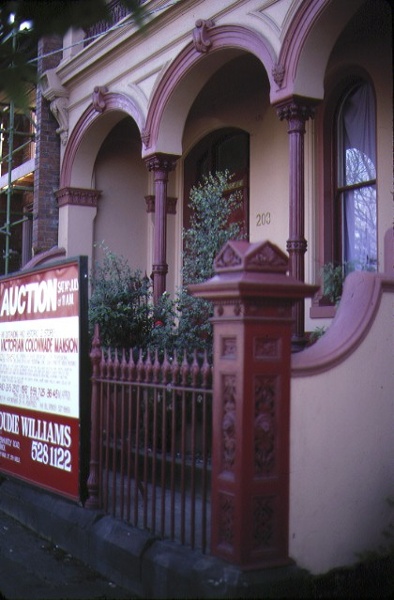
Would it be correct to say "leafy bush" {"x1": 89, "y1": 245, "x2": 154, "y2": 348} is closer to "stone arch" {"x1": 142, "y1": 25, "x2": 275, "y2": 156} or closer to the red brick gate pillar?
"stone arch" {"x1": 142, "y1": 25, "x2": 275, "y2": 156}

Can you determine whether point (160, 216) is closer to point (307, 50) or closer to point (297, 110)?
point (297, 110)

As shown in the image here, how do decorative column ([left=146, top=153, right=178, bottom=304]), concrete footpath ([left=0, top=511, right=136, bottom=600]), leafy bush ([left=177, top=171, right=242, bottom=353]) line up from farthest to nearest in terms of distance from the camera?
decorative column ([left=146, top=153, right=178, bottom=304])
leafy bush ([left=177, top=171, right=242, bottom=353])
concrete footpath ([left=0, top=511, right=136, bottom=600])

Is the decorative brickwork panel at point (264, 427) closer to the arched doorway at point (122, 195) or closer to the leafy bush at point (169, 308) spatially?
the leafy bush at point (169, 308)

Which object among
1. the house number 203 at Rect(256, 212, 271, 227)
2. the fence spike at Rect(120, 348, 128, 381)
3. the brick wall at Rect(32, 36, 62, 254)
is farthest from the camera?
the brick wall at Rect(32, 36, 62, 254)

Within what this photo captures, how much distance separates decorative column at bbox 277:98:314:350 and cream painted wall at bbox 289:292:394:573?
129 inches

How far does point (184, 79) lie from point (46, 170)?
4.14 metres

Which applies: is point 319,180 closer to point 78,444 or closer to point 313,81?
point 313,81

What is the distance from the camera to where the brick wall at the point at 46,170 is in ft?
45.1

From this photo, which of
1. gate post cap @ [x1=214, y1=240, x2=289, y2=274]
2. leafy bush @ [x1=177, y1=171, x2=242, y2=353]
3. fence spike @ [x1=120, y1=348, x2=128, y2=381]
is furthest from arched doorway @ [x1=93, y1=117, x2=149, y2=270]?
gate post cap @ [x1=214, y1=240, x2=289, y2=274]

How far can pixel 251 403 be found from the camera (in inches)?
176

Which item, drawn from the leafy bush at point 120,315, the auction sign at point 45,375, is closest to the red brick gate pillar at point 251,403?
the auction sign at point 45,375

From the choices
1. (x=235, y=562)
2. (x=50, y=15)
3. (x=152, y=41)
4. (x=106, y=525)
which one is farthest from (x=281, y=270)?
(x=152, y=41)

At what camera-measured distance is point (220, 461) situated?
4.57 metres

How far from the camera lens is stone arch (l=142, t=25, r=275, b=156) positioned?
9.56m
